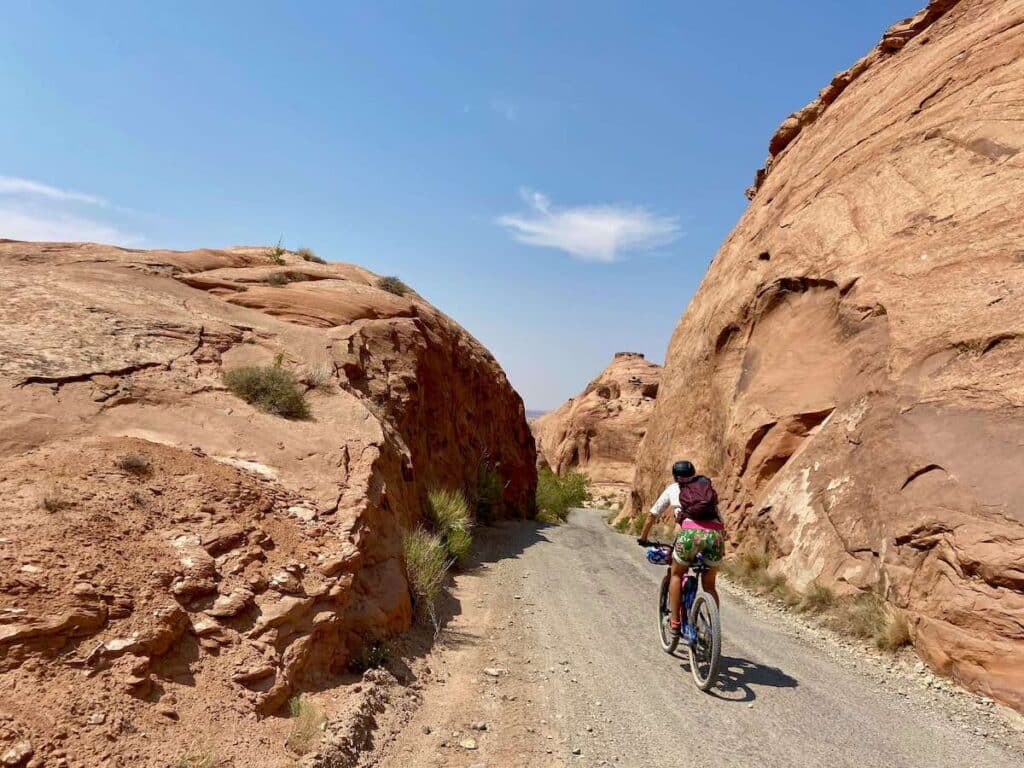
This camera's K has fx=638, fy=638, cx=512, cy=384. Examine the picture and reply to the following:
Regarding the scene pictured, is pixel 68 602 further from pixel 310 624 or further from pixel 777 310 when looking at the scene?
pixel 777 310

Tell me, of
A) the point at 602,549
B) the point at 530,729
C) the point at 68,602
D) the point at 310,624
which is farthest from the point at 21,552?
the point at 602,549

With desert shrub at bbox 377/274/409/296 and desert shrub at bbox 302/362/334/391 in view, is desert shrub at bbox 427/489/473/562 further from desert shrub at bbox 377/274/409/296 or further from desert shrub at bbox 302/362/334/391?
desert shrub at bbox 377/274/409/296

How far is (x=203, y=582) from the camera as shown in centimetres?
468

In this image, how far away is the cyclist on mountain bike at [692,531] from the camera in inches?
234

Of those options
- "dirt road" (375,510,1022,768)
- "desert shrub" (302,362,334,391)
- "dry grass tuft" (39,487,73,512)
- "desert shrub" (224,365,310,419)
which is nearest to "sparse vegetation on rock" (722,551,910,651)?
"dirt road" (375,510,1022,768)

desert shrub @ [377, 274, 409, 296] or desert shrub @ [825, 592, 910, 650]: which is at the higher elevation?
desert shrub @ [377, 274, 409, 296]

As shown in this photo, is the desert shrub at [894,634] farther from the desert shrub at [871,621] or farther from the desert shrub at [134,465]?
the desert shrub at [134,465]

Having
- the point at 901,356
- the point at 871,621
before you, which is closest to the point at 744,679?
the point at 871,621

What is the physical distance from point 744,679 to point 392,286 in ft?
44.8

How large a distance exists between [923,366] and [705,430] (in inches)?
302

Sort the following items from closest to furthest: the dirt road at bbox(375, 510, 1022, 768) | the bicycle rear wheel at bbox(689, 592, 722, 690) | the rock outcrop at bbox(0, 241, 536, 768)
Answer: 1. the rock outcrop at bbox(0, 241, 536, 768)
2. the dirt road at bbox(375, 510, 1022, 768)
3. the bicycle rear wheel at bbox(689, 592, 722, 690)

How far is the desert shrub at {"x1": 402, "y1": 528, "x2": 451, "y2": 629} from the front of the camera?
24.1 feet

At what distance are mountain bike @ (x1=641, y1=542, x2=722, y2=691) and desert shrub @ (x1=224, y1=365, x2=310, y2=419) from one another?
4835 mm

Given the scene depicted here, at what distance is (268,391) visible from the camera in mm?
8391
